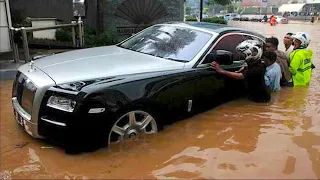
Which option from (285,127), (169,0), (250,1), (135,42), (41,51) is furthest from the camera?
(250,1)

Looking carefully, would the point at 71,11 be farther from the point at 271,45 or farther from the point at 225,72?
the point at 225,72

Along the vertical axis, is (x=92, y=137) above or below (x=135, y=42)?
below

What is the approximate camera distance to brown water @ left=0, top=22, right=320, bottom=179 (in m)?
3.88

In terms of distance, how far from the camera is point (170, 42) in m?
5.49

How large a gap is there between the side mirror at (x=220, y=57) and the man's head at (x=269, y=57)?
4.19 feet

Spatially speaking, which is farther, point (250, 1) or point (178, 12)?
point (250, 1)

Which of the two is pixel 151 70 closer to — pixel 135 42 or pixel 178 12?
pixel 135 42

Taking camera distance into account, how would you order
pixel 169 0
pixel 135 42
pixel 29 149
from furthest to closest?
pixel 169 0, pixel 135 42, pixel 29 149

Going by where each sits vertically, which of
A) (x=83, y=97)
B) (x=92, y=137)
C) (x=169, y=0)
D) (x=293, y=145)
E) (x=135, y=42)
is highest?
(x=169, y=0)

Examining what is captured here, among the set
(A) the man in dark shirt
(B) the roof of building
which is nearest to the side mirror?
(A) the man in dark shirt

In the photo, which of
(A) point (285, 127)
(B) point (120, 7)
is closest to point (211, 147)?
(A) point (285, 127)

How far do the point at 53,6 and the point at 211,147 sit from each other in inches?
509

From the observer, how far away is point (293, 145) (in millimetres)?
4805

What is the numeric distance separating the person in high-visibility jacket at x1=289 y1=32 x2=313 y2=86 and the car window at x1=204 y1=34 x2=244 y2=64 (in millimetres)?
1903
